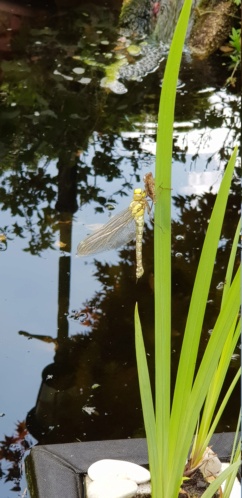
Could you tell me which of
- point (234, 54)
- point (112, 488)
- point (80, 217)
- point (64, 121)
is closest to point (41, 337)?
point (80, 217)

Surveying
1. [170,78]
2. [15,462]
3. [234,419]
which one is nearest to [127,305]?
[234,419]

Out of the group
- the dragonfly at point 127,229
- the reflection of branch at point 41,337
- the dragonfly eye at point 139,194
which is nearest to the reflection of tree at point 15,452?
the reflection of branch at point 41,337

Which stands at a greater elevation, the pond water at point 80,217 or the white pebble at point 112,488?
the pond water at point 80,217

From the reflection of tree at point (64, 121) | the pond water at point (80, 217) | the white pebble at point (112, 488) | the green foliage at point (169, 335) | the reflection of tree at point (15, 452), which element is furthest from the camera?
the reflection of tree at point (64, 121)

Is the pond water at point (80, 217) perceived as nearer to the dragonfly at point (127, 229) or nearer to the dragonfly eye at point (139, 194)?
the dragonfly at point (127, 229)

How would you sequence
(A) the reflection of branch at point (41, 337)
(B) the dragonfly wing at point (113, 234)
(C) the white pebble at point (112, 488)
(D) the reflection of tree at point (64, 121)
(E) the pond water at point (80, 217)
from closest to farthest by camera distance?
(C) the white pebble at point (112, 488) < (B) the dragonfly wing at point (113, 234) < (E) the pond water at point (80, 217) < (A) the reflection of branch at point (41, 337) < (D) the reflection of tree at point (64, 121)

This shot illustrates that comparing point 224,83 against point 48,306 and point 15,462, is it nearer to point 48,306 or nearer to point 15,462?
point 48,306

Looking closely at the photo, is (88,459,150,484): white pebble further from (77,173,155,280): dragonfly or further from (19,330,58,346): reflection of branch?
(19,330,58,346): reflection of branch
